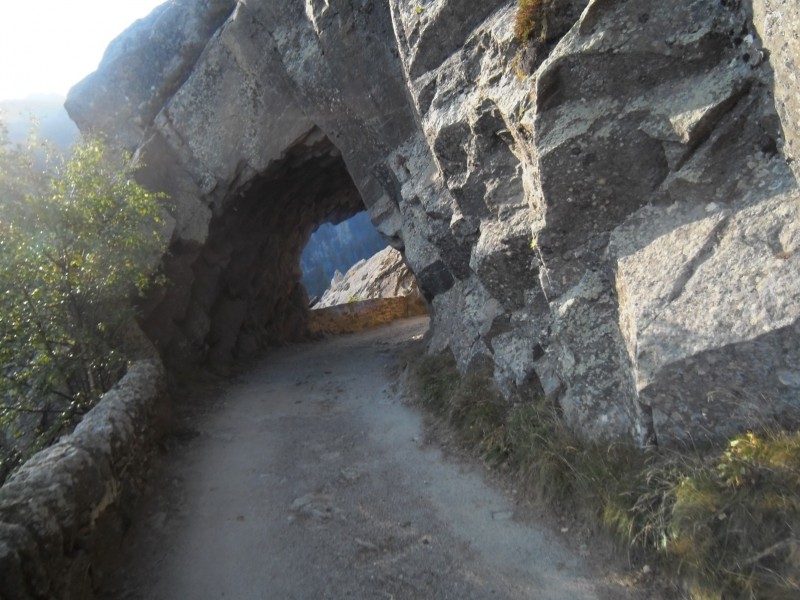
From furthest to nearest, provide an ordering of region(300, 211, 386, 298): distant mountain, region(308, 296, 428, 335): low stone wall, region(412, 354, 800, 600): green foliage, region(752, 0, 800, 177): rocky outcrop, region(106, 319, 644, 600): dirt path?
region(300, 211, 386, 298): distant mountain
region(308, 296, 428, 335): low stone wall
region(106, 319, 644, 600): dirt path
region(752, 0, 800, 177): rocky outcrop
region(412, 354, 800, 600): green foliage

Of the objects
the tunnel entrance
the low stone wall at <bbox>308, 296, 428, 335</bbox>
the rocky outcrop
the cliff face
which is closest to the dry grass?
the cliff face

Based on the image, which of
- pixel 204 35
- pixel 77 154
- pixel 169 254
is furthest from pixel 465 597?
pixel 204 35

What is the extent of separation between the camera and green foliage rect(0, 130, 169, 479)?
7.71 meters

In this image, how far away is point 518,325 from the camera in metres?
7.25

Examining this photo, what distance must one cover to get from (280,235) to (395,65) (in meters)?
7.94

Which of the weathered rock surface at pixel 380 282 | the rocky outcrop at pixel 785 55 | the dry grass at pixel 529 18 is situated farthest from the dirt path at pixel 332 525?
the weathered rock surface at pixel 380 282

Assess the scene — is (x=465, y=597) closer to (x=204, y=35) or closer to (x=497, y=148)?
(x=497, y=148)

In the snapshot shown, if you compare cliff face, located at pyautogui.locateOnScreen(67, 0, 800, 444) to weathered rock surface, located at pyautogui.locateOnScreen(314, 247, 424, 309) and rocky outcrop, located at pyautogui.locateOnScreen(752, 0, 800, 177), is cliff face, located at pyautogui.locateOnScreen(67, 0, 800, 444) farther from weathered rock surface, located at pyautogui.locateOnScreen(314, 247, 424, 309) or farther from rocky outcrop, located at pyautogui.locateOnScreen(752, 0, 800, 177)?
weathered rock surface, located at pyautogui.locateOnScreen(314, 247, 424, 309)

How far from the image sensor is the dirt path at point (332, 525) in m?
4.65

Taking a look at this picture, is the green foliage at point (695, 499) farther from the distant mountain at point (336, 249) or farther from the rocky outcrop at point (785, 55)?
the distant mountain at point (336, 249)

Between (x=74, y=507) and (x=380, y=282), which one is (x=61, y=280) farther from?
(x=380, y=282)

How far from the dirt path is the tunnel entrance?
14.1 feet

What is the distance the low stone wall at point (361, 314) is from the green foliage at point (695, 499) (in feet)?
51.5

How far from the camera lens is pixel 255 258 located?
1594 cm
